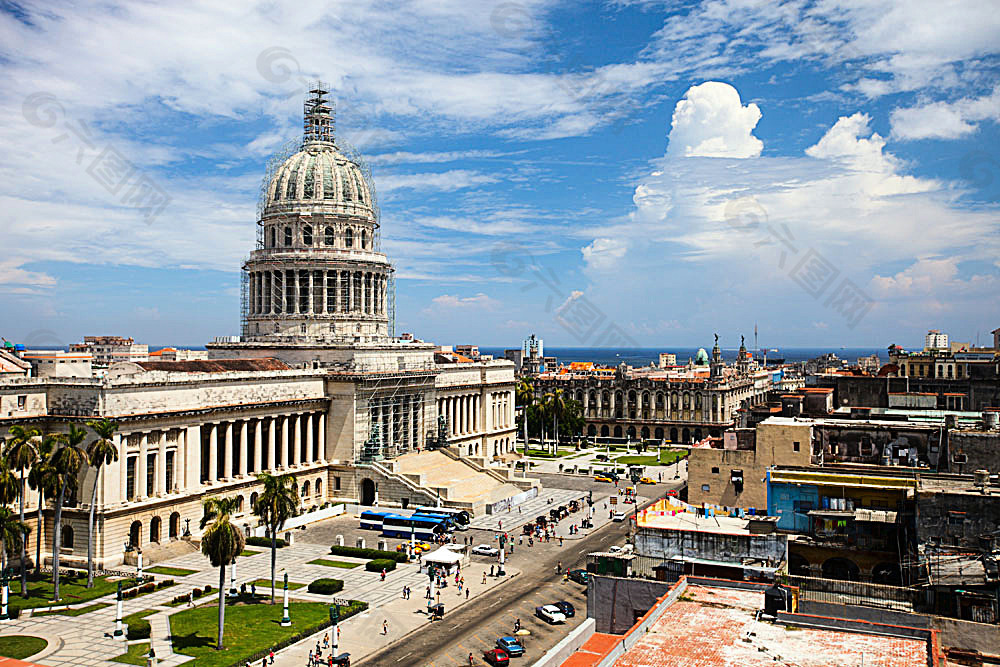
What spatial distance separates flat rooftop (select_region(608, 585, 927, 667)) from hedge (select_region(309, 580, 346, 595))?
30707 mm

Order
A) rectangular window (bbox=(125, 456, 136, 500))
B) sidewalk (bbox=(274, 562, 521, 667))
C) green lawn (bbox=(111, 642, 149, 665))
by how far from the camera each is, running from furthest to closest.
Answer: rectangular window (bbox=(125, 456, 136, 500))
sidewalk (bbox=(274, 562, 521, 667))
green lawn (bbox=(111, 642, 149, 665))

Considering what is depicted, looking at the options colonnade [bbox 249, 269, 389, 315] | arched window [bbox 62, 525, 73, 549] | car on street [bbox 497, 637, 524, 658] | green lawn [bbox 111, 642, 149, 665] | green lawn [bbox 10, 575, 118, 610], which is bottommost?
car on street [bbox 497, 637, 524, 658]

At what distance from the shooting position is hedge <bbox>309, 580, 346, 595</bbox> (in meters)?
62.8

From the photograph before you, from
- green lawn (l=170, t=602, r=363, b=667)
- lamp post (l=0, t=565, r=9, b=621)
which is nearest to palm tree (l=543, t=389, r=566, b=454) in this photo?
green lawn (l=170, t=602, r=363, b=667)

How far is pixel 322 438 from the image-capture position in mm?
98938

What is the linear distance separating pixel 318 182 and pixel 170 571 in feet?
204

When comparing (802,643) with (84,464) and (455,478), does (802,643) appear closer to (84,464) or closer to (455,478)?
(84,464)

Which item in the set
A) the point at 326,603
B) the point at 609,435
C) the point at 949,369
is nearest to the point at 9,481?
the point at 326,603

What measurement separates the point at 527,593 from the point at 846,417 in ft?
129

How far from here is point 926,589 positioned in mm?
42719

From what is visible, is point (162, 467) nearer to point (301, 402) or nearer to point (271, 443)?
point (271, 443)

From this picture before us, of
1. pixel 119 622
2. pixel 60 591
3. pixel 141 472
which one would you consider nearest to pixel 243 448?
pixel 141 472

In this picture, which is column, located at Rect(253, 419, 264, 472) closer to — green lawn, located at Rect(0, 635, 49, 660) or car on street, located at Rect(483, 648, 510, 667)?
green lawn, located at Rect(0, 635, 49, 660)

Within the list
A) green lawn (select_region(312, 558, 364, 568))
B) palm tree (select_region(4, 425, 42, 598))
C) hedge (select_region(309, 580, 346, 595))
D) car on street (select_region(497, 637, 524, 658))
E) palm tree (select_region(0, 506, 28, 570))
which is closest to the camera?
car on street (select_region(497, 637, 524, 658))
